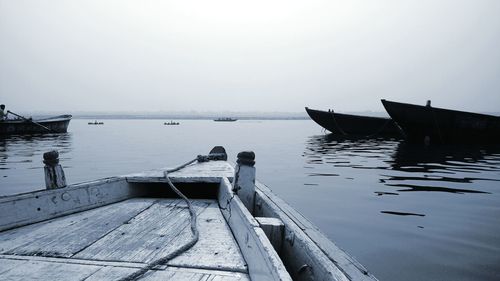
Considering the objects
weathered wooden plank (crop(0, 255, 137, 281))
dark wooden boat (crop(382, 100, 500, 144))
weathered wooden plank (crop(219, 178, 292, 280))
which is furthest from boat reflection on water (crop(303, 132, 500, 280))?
dark wooden boat (crop(382, 100, 500, 144))

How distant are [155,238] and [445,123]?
72.0 feet

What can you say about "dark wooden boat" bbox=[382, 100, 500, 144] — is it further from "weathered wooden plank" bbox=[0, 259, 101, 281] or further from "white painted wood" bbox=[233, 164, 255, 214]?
"weathered wooden plank" bbox=[0, 259, 101, 281]

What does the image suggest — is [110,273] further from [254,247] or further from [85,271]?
[254,247]

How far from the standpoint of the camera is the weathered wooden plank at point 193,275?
205cm

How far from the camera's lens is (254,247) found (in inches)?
82.0

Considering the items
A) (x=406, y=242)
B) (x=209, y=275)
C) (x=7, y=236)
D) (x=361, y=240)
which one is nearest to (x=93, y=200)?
(x=7, y=236)

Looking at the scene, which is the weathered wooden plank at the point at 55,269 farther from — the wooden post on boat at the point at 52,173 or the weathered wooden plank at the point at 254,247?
the wooden post on boat at the point at 52,173

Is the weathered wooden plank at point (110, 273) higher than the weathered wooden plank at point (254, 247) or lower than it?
lower

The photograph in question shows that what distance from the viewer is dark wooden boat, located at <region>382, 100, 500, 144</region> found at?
1881 centimetres

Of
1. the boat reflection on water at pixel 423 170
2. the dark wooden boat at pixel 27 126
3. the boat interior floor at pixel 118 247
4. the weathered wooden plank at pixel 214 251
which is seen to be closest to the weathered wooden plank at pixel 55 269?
the boat interior floor at pixel 118 247

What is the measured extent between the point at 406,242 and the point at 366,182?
4.56m

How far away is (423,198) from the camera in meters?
7.01

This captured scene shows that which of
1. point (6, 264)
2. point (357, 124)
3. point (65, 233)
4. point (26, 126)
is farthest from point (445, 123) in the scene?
point (26, 126)

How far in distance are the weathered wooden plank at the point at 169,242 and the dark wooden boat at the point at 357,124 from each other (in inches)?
991
